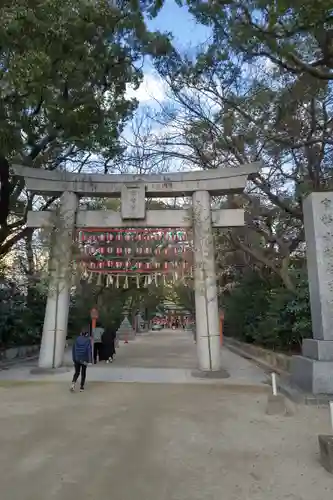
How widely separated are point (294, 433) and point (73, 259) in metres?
8.39

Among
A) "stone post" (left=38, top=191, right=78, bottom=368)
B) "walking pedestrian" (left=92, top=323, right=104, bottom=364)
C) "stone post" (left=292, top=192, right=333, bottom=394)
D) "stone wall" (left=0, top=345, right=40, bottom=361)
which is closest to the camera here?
"stone post" (left=292, top=192, right=333, bottom=394)

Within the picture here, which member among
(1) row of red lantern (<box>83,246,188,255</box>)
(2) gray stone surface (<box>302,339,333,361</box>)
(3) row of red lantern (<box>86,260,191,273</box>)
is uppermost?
(1) row of red lantern (<box>83,246,188,255</box>)

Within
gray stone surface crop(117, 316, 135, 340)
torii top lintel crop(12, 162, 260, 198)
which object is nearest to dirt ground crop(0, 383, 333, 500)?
torii top lintel crop(12, 162, 260, 198)

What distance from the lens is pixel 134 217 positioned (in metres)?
12.0

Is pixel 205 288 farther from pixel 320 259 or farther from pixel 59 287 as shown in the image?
pixel 59 287

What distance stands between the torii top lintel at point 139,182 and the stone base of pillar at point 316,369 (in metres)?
5.54

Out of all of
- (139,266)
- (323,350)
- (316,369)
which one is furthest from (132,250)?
(316,369)

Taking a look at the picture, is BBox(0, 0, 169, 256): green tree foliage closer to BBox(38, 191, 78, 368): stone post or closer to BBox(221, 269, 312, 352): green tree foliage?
BBox(38, 191, 78, 368): stone post

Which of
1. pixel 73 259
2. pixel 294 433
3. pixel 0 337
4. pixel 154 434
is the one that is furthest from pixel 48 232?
pixel 294 433

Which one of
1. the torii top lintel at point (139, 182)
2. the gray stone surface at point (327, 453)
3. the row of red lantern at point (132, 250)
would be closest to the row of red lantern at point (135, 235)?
the row of red lantern at point (132, 250)

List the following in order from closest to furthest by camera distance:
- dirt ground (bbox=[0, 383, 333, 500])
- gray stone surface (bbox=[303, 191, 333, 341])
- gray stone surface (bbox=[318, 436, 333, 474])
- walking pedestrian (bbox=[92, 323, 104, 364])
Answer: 1. dirt ground (bbox=[0, 383, 333, 500])
2. gray stone surface (bbox=[318, 436, 333, 474])
3. gray stone surface (bbox=[303, 191, 333, 341])
4. walking pedestrian (bbox=[92, 323, 104, 364])

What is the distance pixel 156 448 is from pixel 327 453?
6.39 feet

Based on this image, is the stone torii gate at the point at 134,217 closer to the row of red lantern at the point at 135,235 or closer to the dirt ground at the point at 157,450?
the row of red lantern at the point at 135,235

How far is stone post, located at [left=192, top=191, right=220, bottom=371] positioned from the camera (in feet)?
36.7
